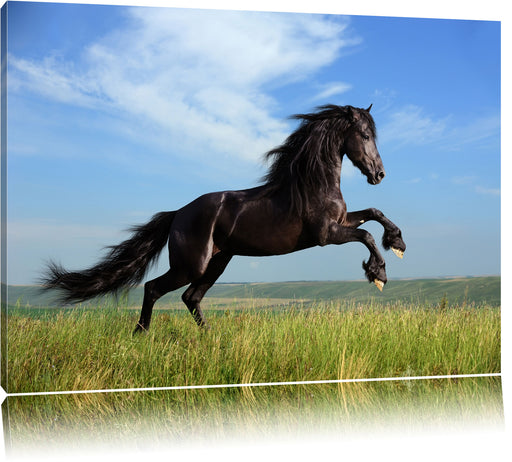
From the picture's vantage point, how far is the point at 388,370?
16.9ft

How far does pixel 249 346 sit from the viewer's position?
486 cm

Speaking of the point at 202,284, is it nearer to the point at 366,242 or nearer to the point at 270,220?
the point at 270,220

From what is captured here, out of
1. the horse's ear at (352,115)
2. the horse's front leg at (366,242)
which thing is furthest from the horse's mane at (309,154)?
the horse's front leg at (366,242)

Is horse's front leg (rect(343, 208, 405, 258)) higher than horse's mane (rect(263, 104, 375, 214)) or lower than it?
lower

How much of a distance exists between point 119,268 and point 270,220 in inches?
49.9

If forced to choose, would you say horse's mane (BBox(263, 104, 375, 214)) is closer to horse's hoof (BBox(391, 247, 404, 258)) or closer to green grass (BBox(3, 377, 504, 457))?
horse's hoof (BBox(391, 247, 404, 258))

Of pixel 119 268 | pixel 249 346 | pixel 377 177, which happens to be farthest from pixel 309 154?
pixel 119 268

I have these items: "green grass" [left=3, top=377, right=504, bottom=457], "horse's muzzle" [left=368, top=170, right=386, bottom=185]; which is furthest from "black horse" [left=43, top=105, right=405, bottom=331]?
"green grass" [left=3, top=377, right=504, bottom=457]

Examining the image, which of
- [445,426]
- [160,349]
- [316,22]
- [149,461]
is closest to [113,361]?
[160,349]

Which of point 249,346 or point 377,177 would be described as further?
point 377,177

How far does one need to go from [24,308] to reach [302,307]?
2.23m

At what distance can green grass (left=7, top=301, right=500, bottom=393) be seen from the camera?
4.66 meters

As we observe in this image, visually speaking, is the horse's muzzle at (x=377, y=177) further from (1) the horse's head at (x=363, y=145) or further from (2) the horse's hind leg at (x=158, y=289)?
(2) the horse's hind leg at (x=158, y=289)

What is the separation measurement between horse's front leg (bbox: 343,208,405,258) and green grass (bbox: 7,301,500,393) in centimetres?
67
